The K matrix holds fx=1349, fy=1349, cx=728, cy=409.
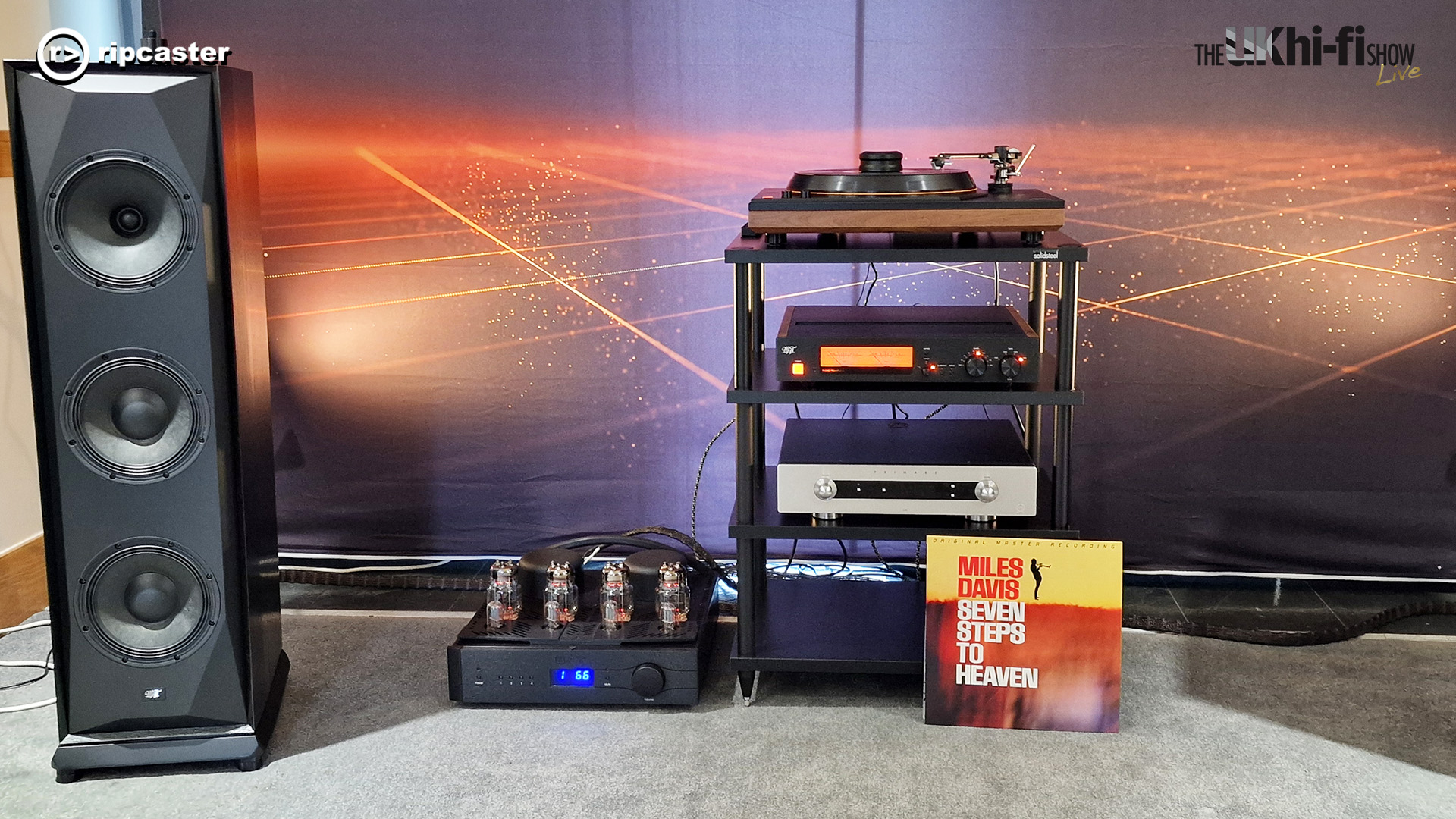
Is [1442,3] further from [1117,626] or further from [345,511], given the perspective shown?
[345,511]

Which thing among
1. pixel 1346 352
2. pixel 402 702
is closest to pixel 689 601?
pixel 402 702

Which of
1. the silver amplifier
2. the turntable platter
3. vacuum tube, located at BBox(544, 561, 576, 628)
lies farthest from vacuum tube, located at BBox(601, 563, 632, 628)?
the turntable platter

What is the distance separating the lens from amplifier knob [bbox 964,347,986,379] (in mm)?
2309

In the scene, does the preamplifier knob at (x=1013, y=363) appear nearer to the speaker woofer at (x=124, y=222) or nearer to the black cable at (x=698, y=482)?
the black cable at (x=698, y=482)

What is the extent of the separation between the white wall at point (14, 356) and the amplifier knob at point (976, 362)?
187 cm

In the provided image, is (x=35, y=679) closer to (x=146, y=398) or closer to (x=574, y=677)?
(x=146, y=398)

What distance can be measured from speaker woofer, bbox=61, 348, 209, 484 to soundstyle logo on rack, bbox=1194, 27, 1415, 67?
7.09 ft

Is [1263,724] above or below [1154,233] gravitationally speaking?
below

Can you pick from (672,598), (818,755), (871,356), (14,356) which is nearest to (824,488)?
(871,356)

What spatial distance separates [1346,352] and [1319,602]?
56cm

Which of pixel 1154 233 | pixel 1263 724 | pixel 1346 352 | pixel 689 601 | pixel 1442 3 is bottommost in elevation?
pixel 1263 724

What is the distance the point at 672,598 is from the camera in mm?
2486

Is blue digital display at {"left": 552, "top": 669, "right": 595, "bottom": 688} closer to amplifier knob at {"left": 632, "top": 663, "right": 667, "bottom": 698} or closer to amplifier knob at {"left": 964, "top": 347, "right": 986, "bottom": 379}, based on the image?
amplifier knob at {"left": 632, "top": 663, "right": 667, "bottom": 698}

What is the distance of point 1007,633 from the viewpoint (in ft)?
7.66
